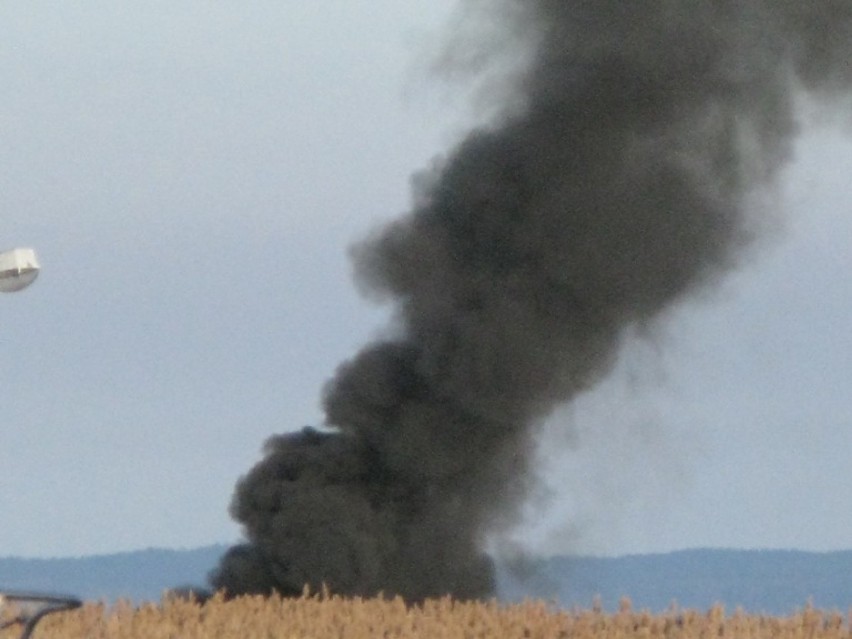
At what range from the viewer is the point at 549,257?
27922 mm

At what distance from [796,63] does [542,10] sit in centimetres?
357

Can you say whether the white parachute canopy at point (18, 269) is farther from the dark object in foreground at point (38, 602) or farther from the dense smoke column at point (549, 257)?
the dense smoke column at point (549, 257)

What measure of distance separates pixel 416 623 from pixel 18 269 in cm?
730

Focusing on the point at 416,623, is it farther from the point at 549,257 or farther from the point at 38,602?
the point at 38,602

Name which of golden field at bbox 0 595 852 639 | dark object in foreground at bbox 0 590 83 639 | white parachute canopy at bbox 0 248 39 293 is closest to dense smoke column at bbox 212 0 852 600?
golden field at bbox 0 595 852 639

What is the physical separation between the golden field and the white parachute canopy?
495 centimetres

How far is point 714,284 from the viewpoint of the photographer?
27969 millimetres

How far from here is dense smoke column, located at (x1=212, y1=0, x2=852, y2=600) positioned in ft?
90.9

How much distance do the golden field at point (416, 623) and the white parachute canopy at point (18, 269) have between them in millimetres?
4954

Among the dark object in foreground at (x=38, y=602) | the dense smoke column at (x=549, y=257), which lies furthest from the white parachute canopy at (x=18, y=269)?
the dense smoke column at (x=549, y=257)

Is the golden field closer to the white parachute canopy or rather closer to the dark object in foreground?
the white parachute canopy

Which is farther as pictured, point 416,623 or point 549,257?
point 549,257

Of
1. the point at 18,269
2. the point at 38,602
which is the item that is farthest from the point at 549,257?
the point at 38,602

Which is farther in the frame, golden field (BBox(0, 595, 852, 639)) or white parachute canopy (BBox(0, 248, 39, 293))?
golden field (BBox(0, 595, 852, 639))
